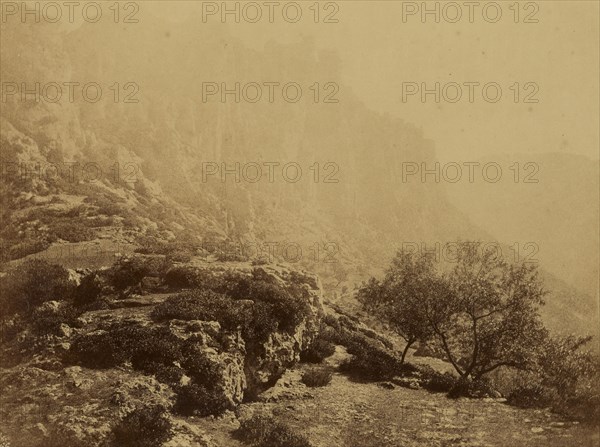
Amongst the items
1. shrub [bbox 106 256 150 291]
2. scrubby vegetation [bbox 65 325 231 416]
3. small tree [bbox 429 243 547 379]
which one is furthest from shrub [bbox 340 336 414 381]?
shrub [bbox 106 256 150 291]

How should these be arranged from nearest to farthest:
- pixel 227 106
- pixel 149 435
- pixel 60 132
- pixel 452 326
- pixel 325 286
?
pixel 149 435
pixel 452 326
pixel 60 132
pixel 325 286
pixel 227 106

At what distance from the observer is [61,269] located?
22.5 m

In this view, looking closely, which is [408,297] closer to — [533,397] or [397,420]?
[533,397]

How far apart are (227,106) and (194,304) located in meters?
100

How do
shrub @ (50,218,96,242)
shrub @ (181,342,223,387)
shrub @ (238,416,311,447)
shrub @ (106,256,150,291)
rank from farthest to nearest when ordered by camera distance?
shrub @ (50,218,96,242), shrub @ (106,256,150,291), shrub @ (181,342,223,387), shrub @ (238,416,311,447)

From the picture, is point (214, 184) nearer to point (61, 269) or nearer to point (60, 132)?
point (60, 132)

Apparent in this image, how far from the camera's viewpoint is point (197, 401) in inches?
640

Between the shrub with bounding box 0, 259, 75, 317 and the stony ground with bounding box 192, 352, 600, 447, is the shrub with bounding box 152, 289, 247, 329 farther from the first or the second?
the shrub with bounding box 0, 259, 75, 317

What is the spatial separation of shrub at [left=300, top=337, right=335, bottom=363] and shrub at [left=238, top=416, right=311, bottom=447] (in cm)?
901

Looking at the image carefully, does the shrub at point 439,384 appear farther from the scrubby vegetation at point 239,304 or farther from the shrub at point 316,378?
the scrubby vegetation at point 239,304

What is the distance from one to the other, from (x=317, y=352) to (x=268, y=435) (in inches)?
411

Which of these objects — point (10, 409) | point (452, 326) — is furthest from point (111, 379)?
point (452, 326)

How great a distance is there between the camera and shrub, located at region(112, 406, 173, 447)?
1323cm

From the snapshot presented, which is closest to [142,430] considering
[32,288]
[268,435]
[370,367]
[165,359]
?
[165,359]
